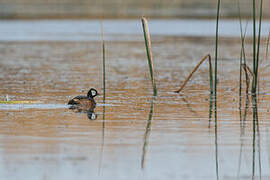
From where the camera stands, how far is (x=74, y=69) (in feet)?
62.5

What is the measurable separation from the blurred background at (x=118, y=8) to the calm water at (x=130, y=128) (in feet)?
80.4

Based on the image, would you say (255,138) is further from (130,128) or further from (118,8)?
(118,8)

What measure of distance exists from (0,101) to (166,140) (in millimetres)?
4365

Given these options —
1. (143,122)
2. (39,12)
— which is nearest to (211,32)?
(39,12)

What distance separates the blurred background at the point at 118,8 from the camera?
1745 inches

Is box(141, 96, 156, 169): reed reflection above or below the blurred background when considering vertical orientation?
below

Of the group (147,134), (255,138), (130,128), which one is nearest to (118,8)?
(130,128)

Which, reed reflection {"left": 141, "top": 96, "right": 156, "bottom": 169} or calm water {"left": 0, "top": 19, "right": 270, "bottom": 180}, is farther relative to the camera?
reed reflection {"left": 141, "top": 96, "right": 156, "bottom": 169}

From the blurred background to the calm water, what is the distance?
24515 millimetres

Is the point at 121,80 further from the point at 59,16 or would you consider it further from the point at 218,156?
the point at 59,16

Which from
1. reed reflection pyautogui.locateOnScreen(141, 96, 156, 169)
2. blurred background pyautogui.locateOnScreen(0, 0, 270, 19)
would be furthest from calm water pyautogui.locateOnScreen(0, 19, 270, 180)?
blurred background pyautogui.locateOnScreen(0, 0, 270, 19)

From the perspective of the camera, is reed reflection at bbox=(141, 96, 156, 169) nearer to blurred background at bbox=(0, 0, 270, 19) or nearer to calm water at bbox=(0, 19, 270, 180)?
calm water at bbox=(0, 19, 270, 180)

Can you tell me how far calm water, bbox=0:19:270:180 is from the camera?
25.6 ft

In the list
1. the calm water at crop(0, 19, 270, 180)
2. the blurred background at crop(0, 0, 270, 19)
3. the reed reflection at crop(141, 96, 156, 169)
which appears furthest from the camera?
the blurred background at crop(0, 0, 270, 19)
